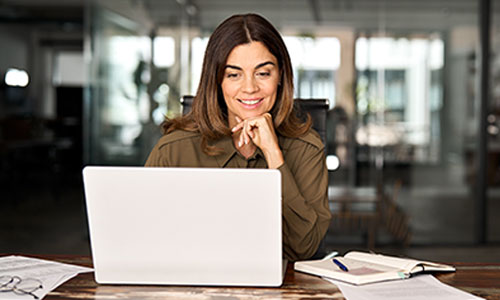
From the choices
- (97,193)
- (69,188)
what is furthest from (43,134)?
(97,193)

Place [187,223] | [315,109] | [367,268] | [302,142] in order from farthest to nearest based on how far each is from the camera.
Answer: [315,109]
[302,142]
[367,268]
[187,223]

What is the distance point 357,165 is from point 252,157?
3630mm

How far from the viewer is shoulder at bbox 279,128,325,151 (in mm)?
1989

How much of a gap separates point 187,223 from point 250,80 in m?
0.77

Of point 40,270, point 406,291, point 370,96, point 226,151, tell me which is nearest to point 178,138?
point 226,151

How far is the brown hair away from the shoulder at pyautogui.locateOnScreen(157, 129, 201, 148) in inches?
0.7

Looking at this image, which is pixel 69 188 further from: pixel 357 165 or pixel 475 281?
pixel 475 281

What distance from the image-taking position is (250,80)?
189 centimetres

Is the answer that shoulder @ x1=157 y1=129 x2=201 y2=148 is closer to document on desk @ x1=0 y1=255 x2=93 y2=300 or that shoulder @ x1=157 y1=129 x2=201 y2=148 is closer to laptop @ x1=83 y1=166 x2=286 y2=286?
document on desk @ x1=0 y1=255 x2=93 y2=300

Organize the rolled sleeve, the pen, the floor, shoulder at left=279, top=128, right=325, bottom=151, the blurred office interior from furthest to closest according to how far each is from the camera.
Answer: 1. the blurred office interior
2. the floor
3. shoulder at left=279, top=128, right=325, bottom=151
4. the rolled sleeve
5. the pen

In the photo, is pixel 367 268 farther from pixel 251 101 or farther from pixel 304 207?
pixel 251 101

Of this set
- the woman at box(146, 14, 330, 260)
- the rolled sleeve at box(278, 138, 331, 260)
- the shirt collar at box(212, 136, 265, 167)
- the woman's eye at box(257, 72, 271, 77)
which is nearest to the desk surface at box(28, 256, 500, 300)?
the rolled sleeve at box(278, 138, 331, 260)

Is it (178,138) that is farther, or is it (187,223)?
(178,138)

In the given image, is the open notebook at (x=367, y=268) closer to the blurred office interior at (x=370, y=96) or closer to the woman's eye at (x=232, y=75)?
the woman's eye at (x=232, y=75)
